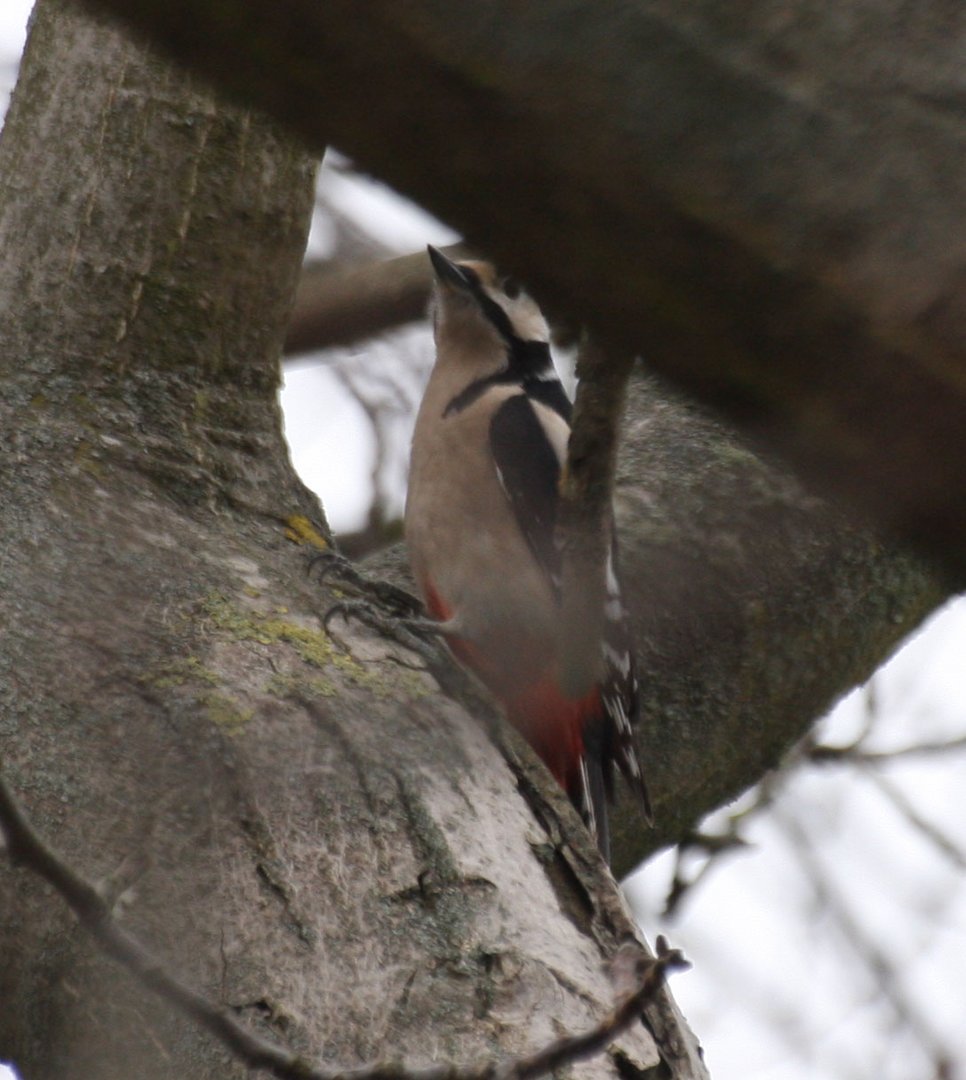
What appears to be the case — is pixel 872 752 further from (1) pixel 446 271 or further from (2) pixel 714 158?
(2) pixel 714 158

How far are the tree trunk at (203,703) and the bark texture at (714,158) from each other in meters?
1.07

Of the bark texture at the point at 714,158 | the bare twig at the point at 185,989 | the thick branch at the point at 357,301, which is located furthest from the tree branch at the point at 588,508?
the thick branch at the point at 357,301

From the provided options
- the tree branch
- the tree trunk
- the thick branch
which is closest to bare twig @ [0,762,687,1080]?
the tree trunk

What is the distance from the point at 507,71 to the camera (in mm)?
594

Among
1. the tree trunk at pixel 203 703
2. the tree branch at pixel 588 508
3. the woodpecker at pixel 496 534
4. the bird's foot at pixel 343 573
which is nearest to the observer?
the tree branch at pixel 588 508

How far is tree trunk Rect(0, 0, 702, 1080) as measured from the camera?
176cm

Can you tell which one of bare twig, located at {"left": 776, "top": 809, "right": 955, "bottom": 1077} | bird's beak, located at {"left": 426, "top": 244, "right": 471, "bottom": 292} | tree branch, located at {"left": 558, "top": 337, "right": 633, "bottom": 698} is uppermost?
bird's beak, located at {"left": 426, "top": 244, "right": 471, "bottom": 292}

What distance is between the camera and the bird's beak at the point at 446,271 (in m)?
3.77

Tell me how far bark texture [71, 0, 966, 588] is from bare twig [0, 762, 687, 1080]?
83 centimetres

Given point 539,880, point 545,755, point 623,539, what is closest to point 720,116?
point 539,880

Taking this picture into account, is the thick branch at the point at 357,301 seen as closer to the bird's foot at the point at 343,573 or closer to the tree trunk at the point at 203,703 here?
the tree trunk at the point at 203,703

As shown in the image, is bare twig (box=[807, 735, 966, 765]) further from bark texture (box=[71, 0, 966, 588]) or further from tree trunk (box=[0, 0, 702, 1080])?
bark texture (box=[71, 0, 966, 588])

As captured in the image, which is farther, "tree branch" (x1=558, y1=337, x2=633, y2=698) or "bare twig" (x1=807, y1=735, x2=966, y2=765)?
"bare twig" (x1=807, y1=735, x2=966, y2=765)

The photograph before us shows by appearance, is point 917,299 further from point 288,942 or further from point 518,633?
point 518,633
